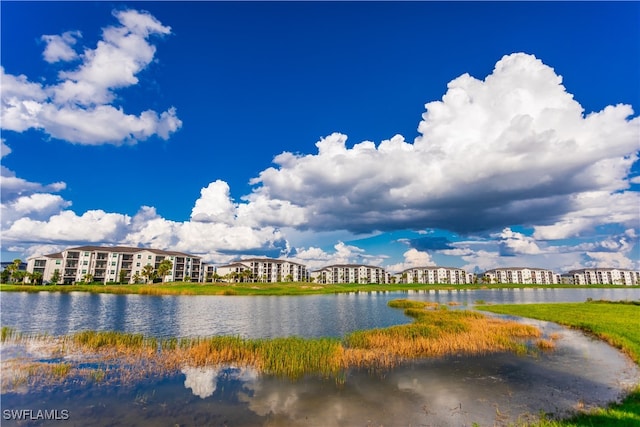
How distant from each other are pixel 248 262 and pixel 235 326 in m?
165

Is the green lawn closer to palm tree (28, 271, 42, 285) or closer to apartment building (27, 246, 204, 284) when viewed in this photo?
apartment building (27, 246, 204, 284)

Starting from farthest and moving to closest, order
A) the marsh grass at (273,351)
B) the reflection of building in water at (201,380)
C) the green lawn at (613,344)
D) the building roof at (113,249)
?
the building roof at (113,249) < the marsh grass at (273,351) < the reflection of building in water at (201,380) < the green lawn at (613,344)

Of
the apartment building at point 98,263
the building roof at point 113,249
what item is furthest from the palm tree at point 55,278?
the building roof at point 113,249

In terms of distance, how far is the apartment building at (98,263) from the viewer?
13238 cm

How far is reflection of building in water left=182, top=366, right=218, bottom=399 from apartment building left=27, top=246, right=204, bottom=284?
13068 cm

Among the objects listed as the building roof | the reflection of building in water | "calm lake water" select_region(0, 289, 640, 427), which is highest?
the building roof

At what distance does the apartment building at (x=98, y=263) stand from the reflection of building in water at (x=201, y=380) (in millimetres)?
130680

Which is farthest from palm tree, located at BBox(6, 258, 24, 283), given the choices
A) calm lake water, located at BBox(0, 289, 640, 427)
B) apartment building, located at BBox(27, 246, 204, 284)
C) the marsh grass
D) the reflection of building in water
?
the reflection of building in water

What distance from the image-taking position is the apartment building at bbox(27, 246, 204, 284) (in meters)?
132

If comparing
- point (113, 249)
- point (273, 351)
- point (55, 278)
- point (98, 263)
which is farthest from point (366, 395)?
→ point (113, 249)

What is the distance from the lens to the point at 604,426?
1166 cm

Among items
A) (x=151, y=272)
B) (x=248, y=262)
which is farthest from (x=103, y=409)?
(x=248, y=262)

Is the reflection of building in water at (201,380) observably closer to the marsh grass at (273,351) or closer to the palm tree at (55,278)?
the marsh grass at (273,351)

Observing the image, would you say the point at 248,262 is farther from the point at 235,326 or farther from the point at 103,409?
the point at 103,409
